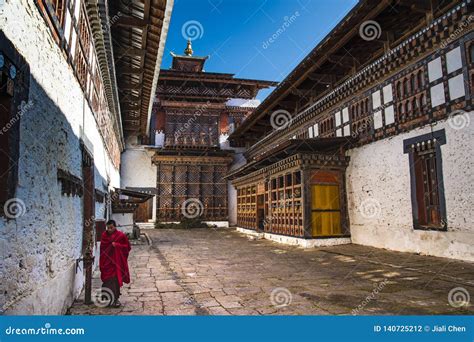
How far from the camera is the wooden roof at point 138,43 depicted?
22.8ft

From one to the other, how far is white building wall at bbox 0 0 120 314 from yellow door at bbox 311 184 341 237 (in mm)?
8227

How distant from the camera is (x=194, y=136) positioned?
24.2 meters

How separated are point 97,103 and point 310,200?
749 cm

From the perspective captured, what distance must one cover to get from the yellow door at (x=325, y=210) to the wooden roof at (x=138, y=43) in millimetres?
6754

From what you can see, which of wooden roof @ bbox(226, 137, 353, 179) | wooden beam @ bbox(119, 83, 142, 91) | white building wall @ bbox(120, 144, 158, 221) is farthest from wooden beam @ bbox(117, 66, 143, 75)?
white building wall @ bbox(120, 144, 158, 221)

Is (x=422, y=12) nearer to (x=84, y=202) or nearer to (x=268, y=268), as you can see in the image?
(x=268, y=268)

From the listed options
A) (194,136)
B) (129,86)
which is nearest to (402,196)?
(129,86)

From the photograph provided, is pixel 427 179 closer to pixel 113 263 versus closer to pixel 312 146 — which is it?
pixel 312 146

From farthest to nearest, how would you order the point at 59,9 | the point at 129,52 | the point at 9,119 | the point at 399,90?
1. the point at 399,90
2. the point at 129,52
3. the point at 59,9
4. the point at 9,119

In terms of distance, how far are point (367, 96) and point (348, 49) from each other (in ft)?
6.15

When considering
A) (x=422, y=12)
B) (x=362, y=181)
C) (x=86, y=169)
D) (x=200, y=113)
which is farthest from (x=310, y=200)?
(x=200, y=113)

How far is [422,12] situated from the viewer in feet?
29.3

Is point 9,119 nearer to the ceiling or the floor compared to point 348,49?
nearer to the floor

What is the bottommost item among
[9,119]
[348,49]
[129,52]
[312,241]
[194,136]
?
[312,241]
